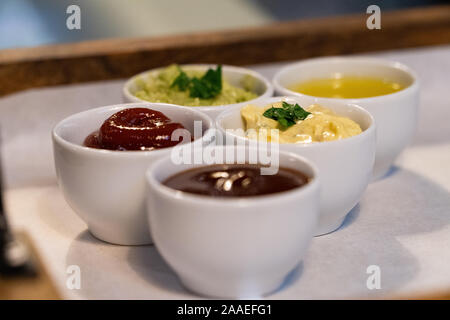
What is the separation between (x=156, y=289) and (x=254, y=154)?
398mm

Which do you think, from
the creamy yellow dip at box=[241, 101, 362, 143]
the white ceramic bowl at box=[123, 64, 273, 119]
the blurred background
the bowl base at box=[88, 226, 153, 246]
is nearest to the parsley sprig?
the white ceramic bowl at box=[123, 64, 273, 119]

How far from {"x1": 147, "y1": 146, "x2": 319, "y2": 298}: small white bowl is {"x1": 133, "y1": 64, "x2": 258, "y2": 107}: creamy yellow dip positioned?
26.6 inches

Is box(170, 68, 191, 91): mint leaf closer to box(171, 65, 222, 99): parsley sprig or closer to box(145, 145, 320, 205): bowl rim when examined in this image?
box(171, 65, 222, 99): parsley sprig

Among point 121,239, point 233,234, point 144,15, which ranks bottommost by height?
point 121,239

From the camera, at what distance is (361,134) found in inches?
73.1

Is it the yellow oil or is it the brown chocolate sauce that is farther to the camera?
the yellow oil

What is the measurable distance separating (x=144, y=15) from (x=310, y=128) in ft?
5.08

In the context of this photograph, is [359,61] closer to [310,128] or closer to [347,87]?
[347,87]

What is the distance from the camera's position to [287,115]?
77.1 inches

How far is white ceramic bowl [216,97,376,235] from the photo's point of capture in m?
1.81

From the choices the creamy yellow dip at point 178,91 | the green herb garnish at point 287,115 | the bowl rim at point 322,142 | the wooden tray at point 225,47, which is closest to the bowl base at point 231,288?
the bowl rim at point 322,142

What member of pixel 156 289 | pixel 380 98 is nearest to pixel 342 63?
pixel 380 98

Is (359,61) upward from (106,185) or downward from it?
upward

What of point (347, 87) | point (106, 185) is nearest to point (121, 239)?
point (106, 185)
